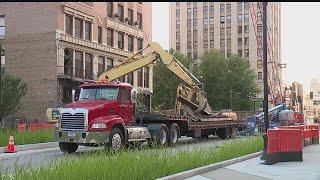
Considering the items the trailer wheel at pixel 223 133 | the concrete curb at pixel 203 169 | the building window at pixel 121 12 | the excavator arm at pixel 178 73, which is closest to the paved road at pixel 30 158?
the concrete curb at pixel 203 169

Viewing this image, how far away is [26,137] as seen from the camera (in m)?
24.6

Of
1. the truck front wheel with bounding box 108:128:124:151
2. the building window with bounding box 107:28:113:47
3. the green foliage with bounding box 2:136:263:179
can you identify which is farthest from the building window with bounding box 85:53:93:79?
the green foliage with bounding box 2:136:263:179

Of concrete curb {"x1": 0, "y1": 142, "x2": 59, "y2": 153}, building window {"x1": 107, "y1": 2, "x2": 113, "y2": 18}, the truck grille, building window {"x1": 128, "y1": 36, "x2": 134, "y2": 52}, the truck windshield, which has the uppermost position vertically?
building window {"x1": 107, "y1": 2, "x2": 113, "y2": 18}

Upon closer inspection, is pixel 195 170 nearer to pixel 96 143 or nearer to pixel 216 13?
pixel 96 143

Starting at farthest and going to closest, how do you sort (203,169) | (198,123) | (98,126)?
(198,123) → (98,126) → (203,169)

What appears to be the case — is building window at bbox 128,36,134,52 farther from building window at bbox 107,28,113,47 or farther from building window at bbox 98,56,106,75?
building window at bbox 98,56,106,75

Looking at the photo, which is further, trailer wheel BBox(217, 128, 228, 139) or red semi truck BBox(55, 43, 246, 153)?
trailer wheel BBox(217, 128, 228, 139)

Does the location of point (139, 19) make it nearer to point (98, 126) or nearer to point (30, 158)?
point (98, 126)

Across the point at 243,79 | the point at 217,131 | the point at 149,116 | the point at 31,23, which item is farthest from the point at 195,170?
the point at 243,79

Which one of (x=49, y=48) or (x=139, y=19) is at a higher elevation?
(x=139, y=19)

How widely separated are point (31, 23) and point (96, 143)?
34.3 metres

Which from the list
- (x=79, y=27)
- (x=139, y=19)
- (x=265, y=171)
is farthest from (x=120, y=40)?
(x=265, y=171)

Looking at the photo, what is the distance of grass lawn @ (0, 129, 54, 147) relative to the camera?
76.5 feet

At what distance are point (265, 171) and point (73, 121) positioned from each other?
8149mm
